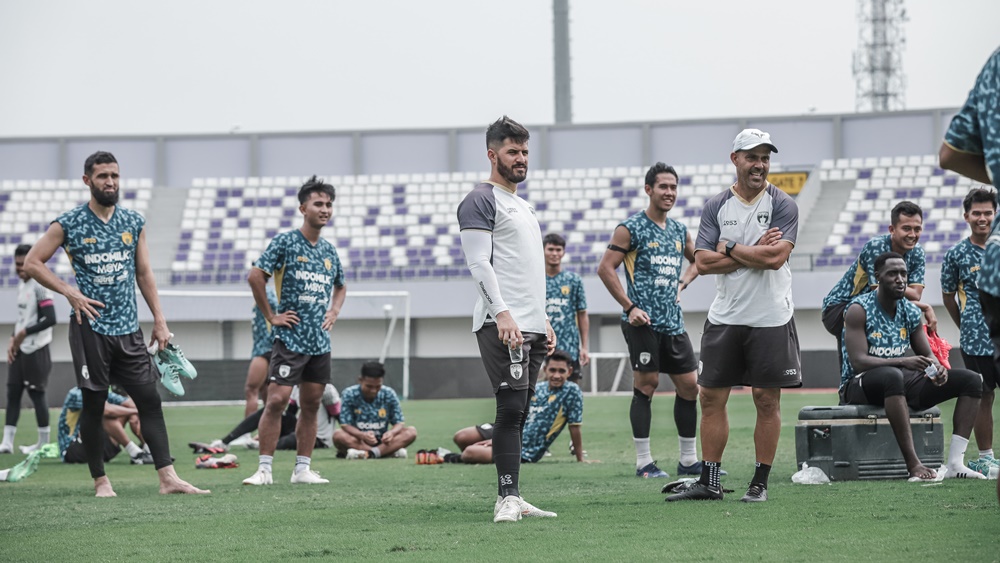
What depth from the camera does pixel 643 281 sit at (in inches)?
351

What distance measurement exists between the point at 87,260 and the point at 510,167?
10.1 feet

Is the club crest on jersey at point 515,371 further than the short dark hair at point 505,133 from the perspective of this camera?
No

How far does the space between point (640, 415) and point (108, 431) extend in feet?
17.8

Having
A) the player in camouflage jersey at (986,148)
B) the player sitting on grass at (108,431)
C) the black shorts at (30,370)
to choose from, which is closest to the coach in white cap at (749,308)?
the player in camouflage jersey at (986,148)

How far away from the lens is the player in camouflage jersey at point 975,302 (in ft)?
26.4

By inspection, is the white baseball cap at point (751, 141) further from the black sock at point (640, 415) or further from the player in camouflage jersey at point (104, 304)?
the player in camouflage jersey at point (104, 304)

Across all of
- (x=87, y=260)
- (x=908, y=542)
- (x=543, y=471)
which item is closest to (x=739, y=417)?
(x=543, y=471)

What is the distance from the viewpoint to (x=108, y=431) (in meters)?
11.6

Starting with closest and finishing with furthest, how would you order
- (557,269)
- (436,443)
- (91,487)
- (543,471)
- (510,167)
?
(510,167) → (91,487) → (543,471) → (557,269) → (436,443)

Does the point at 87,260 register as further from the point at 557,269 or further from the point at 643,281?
the point at 557,269

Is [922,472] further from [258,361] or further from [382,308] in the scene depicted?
[382,308]

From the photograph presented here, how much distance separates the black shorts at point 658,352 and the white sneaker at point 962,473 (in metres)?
1.89

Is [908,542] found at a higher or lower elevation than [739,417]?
higher

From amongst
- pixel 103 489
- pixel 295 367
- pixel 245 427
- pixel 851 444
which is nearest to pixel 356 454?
pixel 245 427
